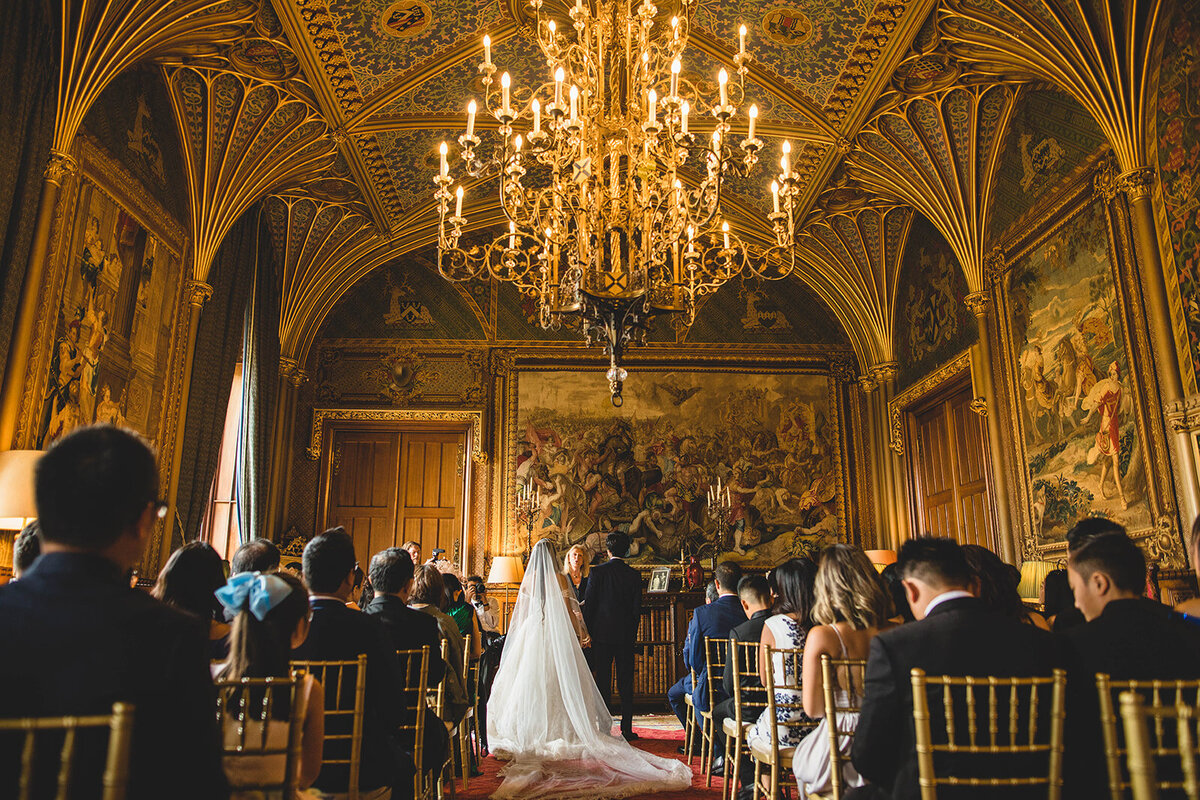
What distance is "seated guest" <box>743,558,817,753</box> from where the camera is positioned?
398 centimetres

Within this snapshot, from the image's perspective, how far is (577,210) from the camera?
6.22 meters

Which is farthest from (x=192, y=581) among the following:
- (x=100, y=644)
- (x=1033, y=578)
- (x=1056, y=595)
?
(x=1033, y=578)

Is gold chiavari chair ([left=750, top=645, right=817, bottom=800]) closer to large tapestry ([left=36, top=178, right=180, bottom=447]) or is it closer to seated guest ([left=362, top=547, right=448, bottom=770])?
seated guest ([left=362, top=547, right=448, bottom=770])

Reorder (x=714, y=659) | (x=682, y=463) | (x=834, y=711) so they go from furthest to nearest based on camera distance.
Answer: (x=682, y=463) < (x=714, y=659) < (x=834, y=711)

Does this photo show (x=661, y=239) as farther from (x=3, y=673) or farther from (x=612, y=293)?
(x=3, y=673)

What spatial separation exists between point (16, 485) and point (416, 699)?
123 inches

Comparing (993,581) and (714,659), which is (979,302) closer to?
(714,659)

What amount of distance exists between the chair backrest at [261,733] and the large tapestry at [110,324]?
204 inches

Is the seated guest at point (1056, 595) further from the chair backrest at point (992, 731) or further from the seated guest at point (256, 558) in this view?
the seated guest at point (256, 558)

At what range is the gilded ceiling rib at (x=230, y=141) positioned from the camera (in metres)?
8.44

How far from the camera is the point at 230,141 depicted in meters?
8.91

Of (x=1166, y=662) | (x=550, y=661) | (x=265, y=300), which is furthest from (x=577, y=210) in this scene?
(x=265, y=300)

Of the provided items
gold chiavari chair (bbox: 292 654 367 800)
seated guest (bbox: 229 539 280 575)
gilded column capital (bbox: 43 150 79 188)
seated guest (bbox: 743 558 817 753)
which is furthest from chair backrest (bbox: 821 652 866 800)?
gilded column capital (bbox: 43 150 79 188)

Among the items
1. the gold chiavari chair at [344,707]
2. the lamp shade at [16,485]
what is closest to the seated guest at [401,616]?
the gold chiavari chair at [344,707]
